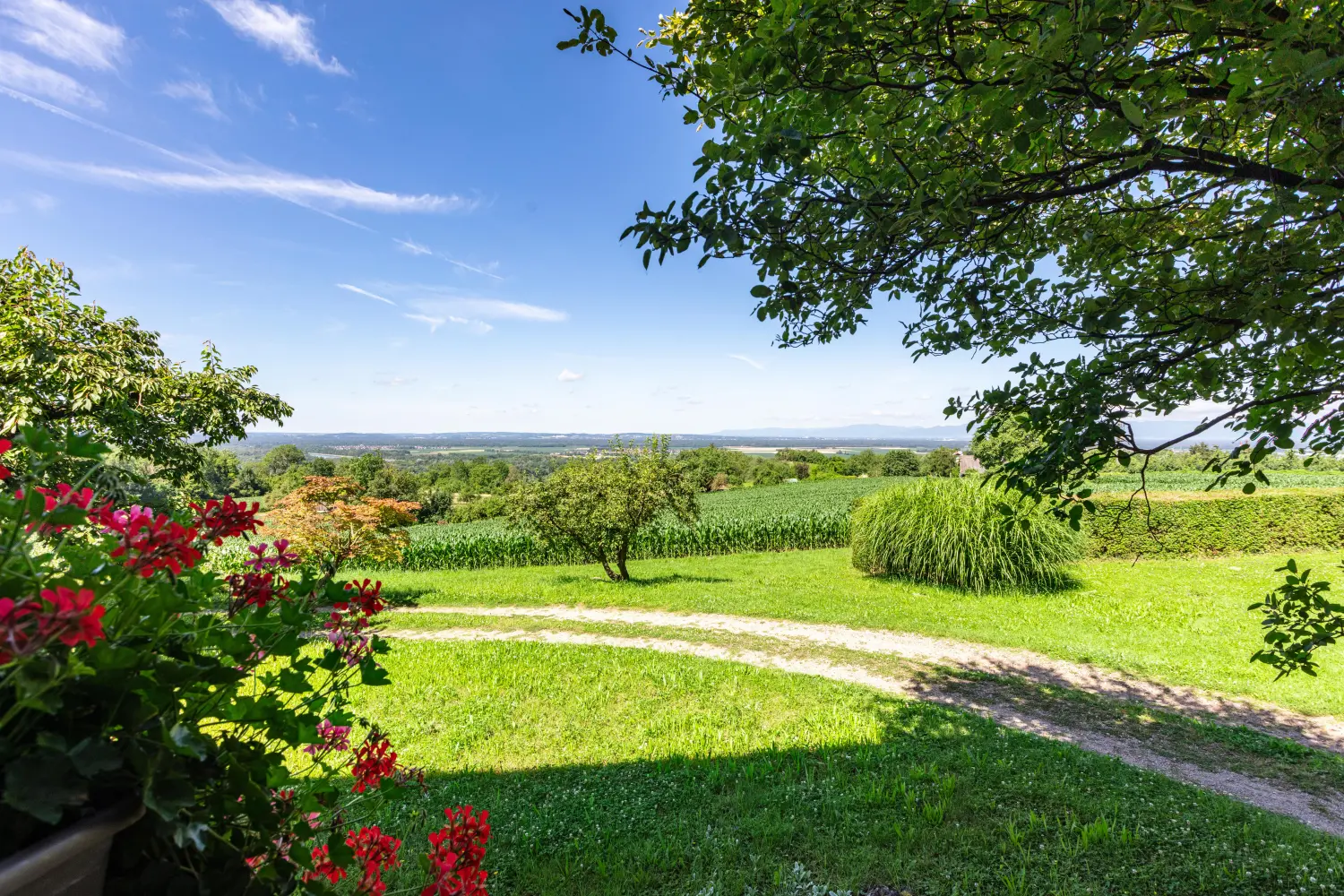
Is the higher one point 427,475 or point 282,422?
point 282,422

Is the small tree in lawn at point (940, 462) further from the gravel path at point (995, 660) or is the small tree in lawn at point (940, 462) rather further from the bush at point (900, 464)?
the gravel path at point (995, 660)

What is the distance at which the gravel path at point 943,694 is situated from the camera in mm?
4004

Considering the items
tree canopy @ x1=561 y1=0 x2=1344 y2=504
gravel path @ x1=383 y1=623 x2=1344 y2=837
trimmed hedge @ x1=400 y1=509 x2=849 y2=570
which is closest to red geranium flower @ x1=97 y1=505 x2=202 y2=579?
tree canopy @ x1=561 y1=0 x2=1344 y2=504

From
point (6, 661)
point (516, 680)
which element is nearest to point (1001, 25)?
point (6, 661)

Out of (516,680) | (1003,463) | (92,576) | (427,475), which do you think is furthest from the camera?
(427,475)

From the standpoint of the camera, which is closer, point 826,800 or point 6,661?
point 6,661

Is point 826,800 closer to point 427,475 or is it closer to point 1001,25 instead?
point 1001,25

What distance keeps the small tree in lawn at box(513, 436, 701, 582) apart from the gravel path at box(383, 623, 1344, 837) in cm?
212

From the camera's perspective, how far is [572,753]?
4.60m

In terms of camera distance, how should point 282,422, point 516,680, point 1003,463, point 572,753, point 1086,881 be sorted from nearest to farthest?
point 1086,881 < point 1003,463 < point 572,753 < point 516,680 < point 282,422

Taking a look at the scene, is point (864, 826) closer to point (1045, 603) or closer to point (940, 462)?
point (1045, 603)

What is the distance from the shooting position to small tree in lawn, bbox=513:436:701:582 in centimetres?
1216

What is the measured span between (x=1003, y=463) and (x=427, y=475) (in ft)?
173

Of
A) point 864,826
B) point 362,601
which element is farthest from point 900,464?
point 362,601
